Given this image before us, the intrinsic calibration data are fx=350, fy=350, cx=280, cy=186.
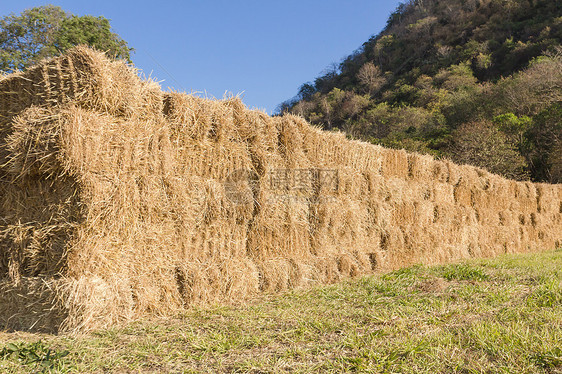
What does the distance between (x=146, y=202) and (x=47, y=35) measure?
32394 mm

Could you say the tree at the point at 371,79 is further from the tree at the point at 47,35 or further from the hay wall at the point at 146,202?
the hay wall at the point at 146,202

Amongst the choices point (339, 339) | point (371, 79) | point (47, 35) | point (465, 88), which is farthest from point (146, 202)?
point (371, 79)

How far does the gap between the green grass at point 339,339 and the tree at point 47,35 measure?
27.3 meters

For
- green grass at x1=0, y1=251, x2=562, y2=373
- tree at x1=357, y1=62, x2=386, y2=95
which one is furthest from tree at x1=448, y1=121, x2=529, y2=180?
tree at x1=357, y1=62, x2=386, y2=95

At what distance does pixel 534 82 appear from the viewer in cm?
2636

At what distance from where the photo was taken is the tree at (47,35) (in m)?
26.6

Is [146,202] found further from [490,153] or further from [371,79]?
[371,79]

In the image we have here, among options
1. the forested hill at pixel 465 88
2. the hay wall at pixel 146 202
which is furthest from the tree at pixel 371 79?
the hay wall at pixel 146 202

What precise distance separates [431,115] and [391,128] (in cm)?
372

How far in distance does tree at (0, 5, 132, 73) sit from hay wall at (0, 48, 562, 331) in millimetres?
24841

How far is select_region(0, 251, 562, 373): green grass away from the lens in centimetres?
287

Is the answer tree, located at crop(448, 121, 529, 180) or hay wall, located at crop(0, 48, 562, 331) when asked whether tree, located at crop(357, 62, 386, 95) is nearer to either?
tree, located at crop(448, 121, 529, 180)

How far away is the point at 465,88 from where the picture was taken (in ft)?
119

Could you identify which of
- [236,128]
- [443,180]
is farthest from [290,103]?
[236,128]
